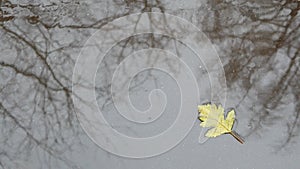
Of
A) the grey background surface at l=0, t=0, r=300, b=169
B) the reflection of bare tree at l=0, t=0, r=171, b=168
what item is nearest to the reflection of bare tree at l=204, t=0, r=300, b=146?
the grey background surface at l=0, t=0, r=300, b=169

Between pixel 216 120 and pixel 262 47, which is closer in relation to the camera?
pixel 216 120

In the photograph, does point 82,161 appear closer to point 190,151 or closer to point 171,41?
point 190,151

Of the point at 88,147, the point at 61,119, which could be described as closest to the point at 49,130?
the point at 61,119

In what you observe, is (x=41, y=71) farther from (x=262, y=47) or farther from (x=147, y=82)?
(x=262, y=47)

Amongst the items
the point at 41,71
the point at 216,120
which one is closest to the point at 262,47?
the point at 216,120

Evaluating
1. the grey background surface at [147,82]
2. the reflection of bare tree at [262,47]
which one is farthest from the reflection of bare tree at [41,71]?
the reflection of bare tree at [262,47]

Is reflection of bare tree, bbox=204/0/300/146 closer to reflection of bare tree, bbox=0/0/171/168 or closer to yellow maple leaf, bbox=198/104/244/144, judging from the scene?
yellow maple leaf, bbox=198/104/244/144

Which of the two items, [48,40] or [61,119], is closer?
[61,119]

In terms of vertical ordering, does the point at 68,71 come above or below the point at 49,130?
above
